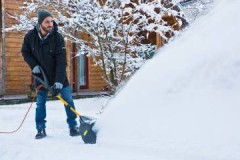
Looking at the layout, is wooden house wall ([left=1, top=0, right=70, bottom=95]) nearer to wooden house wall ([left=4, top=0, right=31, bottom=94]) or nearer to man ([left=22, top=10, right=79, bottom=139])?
wooden house wall ([left=4, top=0, right=31, bottom=94])

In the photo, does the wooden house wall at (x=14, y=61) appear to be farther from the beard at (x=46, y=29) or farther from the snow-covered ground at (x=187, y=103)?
the snow-covered ground at (x=187, y=103)

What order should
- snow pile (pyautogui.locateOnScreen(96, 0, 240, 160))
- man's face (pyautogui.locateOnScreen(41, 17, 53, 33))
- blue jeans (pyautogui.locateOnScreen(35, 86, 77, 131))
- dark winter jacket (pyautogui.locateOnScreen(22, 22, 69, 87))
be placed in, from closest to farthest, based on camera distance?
snow pile (pyautogui.locateOnScreen(96, 0, 240, 160)), man's face (pyautogui.locateOnScreen(41, 17, 53, 33)), dark winter jacket (pyautogui.locateOnScreen(22, 22, 69, 87)), blue jeans (pyautogui.locateOnScreen(35, 86, 77, 131))

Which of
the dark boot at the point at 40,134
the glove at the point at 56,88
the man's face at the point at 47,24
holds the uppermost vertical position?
the man's face at the point at 47,24

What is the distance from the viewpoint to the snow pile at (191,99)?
1829 mm

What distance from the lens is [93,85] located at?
14984 millimetres

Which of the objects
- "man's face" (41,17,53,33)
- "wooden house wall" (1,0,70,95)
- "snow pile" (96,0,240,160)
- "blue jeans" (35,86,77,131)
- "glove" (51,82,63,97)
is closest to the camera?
"snow pile" (96,0,240,160)

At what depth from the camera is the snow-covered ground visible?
1833mm

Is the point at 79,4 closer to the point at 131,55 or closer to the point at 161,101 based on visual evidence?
the point at 131,55

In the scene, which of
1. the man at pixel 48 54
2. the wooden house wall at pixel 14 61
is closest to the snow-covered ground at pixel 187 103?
the man at pixel 48 54

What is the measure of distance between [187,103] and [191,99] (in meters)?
0.03

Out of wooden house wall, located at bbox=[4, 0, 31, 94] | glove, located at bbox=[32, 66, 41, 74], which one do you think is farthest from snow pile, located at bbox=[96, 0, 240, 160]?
wooden house wall, located at bbox=[4, 0, 31, 94]

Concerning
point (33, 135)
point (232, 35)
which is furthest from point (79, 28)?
point (232, 35)

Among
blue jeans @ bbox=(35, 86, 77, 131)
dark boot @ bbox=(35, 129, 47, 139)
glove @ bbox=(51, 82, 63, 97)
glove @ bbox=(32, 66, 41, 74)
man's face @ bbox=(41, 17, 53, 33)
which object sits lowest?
dark boot @ bbox=(35, 129, 47, 139)

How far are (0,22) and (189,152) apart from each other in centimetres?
1117
